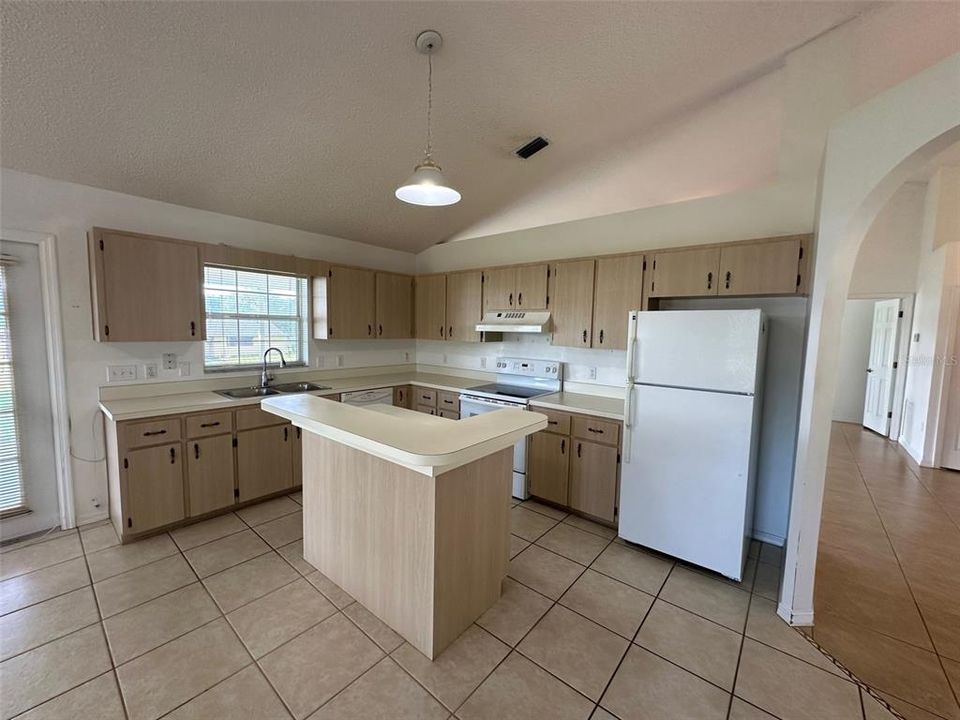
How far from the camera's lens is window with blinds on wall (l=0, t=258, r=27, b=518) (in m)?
2.57

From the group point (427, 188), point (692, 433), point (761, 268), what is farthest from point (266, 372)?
point (761, 268)

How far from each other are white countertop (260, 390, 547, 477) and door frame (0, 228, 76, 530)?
177 cm

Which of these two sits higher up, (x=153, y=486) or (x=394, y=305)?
(x=394, y=305)

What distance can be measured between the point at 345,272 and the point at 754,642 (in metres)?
4.26

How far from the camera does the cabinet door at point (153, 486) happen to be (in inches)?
104

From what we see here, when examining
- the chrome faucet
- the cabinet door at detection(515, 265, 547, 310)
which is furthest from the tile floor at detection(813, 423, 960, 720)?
the chrome faucet

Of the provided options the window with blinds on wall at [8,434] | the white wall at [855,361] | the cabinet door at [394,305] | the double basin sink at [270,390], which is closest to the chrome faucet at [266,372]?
the double basin sink at [270,390]

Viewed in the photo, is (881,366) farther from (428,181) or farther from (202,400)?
(202,400)

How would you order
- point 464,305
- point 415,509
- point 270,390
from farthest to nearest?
point 464,305 < point 270,390 < point 415,509

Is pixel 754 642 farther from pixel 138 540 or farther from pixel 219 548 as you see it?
pixel 138 540

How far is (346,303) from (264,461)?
1741mm

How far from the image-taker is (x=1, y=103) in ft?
6.61

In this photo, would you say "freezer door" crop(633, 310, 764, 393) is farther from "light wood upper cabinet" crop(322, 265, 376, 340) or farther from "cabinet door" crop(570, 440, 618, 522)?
"light wood upper cabinet" crop(322, 265, 376, 340)

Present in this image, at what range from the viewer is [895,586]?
2420 millimetres
